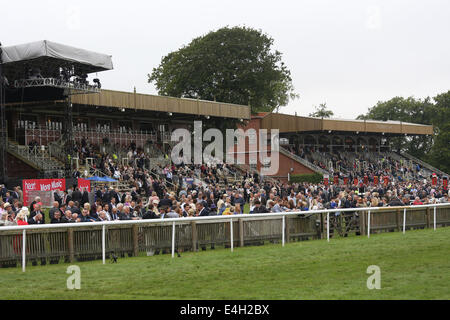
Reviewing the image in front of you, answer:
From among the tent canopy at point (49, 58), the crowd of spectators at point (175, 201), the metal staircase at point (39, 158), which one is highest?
the tent canopy at point (49, 58)

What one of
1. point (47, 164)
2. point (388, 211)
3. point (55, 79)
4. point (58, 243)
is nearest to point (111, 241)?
point (58, 243)

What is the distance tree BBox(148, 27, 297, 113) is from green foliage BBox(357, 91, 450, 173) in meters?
24.1

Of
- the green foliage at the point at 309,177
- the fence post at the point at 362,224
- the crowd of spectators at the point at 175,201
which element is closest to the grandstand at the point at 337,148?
the green foliage at the point at 309,177

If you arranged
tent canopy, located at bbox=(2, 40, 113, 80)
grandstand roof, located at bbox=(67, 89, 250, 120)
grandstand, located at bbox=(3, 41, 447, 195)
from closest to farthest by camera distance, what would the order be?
tent canopy, located at bbox=(2, 40, 113, 80)
grandstand, located at bbox=(3, 41, 447, 195)
grandstand roof, located at bbox=(67, 89, 250, 120)

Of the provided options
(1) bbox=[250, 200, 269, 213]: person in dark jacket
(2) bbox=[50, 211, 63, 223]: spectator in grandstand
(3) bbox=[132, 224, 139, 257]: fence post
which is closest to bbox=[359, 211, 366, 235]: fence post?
(1) bbox=[250, 200, 269, 213]: person in dark jacket

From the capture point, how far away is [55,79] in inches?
1000

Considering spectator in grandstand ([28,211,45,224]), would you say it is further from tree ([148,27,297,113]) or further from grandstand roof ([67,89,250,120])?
tree ([148,27,297,113])

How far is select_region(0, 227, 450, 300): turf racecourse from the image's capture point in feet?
27.0

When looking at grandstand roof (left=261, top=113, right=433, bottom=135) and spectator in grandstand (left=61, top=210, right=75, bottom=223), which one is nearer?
spectator in grandstand (left=61, top=210, right=75, bottom=223)

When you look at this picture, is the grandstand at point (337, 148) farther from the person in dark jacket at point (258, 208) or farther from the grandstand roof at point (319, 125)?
the person in dark jacket at point (258, 208)

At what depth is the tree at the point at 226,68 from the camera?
153ft

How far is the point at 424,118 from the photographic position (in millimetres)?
73375

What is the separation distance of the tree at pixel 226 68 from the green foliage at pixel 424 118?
24149 mm
